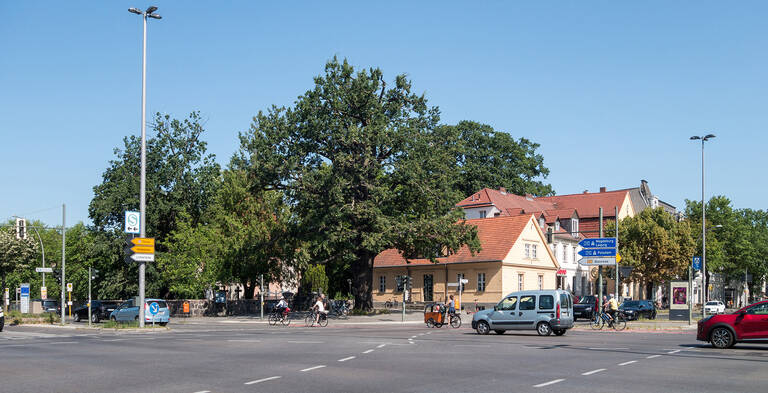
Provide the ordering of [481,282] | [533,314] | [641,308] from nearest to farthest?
[533,314], [641,308], [481,282]

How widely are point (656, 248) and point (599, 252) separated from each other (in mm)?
35356

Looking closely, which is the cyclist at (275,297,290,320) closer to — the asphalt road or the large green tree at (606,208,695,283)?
the asphalt road

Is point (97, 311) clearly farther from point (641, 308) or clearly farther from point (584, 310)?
point (641, 308)

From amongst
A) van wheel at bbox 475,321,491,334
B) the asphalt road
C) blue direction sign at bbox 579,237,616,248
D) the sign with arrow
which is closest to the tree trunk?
blue direction sign at bbox 579,237,616,248

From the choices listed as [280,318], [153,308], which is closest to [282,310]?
[280,318]

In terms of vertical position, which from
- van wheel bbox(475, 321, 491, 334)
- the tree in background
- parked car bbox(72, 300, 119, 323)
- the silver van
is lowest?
parked car bbox(72, 300, 119, 323)

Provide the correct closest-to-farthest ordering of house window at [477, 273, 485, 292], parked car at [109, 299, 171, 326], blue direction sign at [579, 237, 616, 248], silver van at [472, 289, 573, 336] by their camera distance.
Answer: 1. silver van at [472, 289, 573, 336]
2. blue direction sign at [579, 237, 616, 248]
3. parked car at [109, 299, 171, 326]
4. house window at [477, 273, 485, 292]

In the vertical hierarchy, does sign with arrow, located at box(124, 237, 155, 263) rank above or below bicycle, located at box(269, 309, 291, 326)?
above

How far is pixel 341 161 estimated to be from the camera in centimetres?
4378

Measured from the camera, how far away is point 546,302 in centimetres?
2931

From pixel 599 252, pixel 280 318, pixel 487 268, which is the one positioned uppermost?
pixel 599 252

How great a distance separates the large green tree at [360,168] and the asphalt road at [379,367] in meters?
21.4

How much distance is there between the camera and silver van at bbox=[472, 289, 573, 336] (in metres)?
29.1

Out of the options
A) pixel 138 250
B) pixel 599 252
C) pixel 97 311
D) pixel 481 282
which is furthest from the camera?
pixel 481 282
